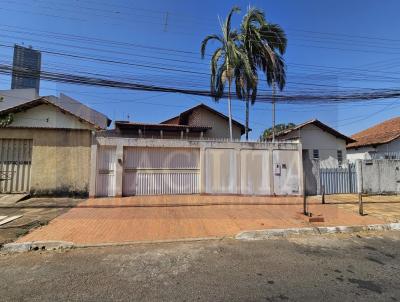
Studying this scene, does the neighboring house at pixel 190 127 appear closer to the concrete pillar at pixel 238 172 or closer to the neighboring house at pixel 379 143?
the concrete pillar at pixel 238 172

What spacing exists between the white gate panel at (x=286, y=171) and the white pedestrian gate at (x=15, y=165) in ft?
36.8

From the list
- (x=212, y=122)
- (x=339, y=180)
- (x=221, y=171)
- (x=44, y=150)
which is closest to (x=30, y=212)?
(x=44, y=150)

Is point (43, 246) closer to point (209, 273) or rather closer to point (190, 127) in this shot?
point (209, 273)

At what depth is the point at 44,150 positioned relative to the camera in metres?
10.6

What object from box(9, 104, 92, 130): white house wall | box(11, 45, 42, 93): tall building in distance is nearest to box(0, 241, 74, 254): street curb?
box(9, 104, 92, 130): white house wall

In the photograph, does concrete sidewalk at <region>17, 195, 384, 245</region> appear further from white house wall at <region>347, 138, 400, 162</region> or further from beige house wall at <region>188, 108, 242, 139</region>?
white house wall at <region>347, 138, 400, 162</region>

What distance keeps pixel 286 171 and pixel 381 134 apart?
14.6 metres

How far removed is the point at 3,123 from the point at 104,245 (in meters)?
8.14

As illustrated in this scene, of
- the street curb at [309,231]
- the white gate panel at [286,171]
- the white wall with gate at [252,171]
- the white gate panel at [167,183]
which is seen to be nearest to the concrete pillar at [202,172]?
the white wall with gate at [252,171]

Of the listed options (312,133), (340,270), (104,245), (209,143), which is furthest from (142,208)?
(312,133)

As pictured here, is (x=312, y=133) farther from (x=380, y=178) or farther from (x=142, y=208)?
(x=142, y=208)

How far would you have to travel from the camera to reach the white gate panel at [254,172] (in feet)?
38.3

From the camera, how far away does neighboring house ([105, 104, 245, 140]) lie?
16359mm

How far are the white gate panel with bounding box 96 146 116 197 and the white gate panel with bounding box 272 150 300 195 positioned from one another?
758 centimetres
